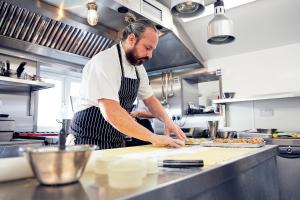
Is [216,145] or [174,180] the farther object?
[216,145]

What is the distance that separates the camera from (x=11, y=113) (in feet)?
9.66

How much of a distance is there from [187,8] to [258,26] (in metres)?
1.56

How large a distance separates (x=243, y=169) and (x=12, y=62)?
2791 mm

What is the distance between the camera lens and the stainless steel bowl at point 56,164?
535mm

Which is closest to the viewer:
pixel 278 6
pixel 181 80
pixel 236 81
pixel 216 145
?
pixel 216 145

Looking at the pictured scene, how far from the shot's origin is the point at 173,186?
0.58 metres

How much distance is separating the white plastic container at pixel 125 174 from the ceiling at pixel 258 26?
2.47m

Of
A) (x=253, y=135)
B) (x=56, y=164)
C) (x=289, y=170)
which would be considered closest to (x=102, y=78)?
(x=56, y=164)

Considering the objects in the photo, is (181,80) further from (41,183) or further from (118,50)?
(41,183)

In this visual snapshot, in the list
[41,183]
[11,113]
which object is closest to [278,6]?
[41,183]

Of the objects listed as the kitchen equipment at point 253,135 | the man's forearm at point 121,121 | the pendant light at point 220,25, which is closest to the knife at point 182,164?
the man's forearm at point 121,121

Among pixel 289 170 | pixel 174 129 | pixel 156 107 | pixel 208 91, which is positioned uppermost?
pixel 208 91

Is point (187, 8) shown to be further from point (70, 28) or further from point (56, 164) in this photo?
point (56, 164)

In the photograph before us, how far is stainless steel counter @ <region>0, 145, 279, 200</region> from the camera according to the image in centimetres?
50
